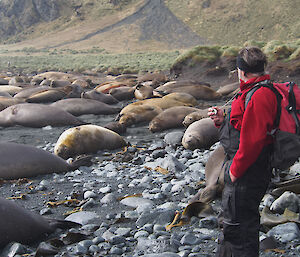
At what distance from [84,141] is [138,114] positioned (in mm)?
2092

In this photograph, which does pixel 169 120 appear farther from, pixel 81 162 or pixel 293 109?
pixel 293 109

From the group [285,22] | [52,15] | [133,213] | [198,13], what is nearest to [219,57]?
[133,213]

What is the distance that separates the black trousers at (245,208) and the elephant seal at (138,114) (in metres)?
5.20

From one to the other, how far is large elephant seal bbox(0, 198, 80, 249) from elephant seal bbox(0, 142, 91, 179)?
1.60 metres

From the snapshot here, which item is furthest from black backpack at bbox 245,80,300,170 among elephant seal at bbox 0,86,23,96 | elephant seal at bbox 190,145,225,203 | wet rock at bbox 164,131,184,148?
elephant seal at bbox 0,86,23,96

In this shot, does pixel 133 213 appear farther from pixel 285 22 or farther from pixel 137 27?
pixel 137 27

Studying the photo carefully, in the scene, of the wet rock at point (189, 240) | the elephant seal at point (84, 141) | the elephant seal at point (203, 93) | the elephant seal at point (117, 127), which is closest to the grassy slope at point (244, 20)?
the elephant seal at point (203, 93)

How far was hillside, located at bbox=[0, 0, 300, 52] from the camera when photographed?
164 ft

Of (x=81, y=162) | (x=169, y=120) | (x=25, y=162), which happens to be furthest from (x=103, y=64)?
(x=25, y=162)

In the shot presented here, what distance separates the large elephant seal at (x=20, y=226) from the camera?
282 centimetres

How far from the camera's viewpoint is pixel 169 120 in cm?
705

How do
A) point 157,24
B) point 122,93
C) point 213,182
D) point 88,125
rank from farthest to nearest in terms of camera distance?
point 157,24
point 122,93
point 88,125
point 213,182

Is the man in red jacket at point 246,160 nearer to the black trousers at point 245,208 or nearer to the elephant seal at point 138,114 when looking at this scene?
the black trousers at point 245,208

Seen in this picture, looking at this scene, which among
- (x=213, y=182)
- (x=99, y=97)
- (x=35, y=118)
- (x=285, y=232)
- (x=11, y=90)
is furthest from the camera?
(x=11, y=90)
